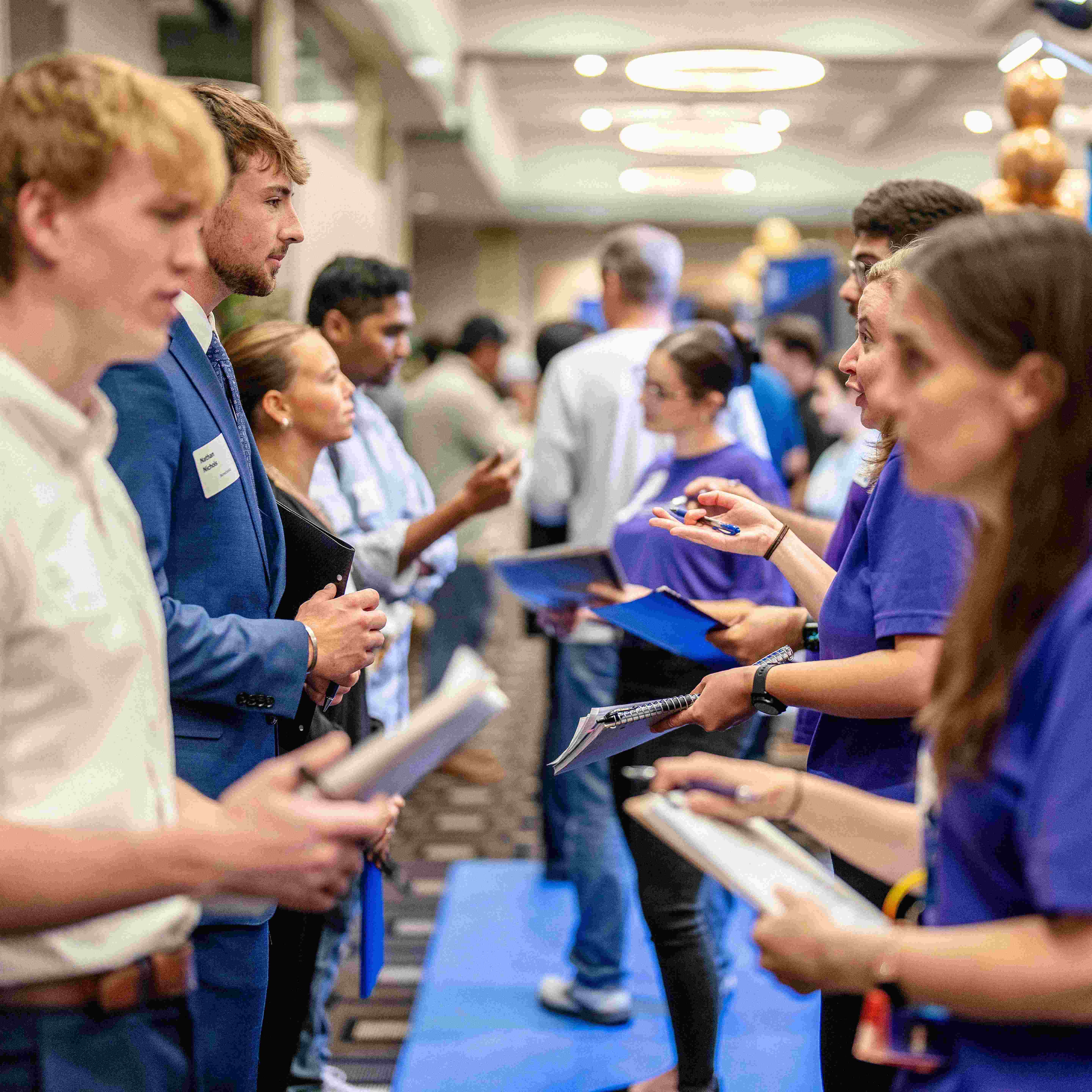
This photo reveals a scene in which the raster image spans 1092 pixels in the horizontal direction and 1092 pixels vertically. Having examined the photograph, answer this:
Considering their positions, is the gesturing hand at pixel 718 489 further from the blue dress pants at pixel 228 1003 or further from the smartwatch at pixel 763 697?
the blue dress pants at pixel 228 1003

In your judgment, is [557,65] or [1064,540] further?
[557,65]

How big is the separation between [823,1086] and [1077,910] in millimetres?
1027

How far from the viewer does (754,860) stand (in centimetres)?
Answer: 100

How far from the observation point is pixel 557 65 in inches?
418

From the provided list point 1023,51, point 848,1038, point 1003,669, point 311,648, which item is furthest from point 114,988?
point 1023,51

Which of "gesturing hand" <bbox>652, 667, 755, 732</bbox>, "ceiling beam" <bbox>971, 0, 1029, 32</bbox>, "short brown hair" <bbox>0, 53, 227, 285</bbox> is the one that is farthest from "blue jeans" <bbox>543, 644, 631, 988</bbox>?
"ceiling beam" <bbox>971, 0, 1029, 32</bbox>

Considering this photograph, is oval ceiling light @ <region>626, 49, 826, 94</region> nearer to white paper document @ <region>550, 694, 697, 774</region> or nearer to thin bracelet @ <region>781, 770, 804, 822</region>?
white paper document @ <region>550, 694, 697, 774</region>

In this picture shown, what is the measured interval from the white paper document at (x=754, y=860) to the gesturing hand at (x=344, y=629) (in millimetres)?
692

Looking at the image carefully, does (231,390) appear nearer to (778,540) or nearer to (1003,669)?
(778,540)

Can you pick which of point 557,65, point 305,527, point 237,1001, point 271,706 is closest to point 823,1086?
point 237,1001

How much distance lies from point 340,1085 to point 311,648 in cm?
144

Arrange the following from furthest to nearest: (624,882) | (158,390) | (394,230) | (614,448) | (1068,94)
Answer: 1. (1068,94)
2. (394,230)
3. (614,448)
4. (624,882)
5. (158,390)

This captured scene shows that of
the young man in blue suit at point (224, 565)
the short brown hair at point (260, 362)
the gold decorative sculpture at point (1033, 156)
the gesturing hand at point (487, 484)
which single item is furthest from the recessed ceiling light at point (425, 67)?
the young man in blue suit at point (224, 565)

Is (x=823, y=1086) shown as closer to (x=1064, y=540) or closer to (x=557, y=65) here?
(x=1064, y=540)
